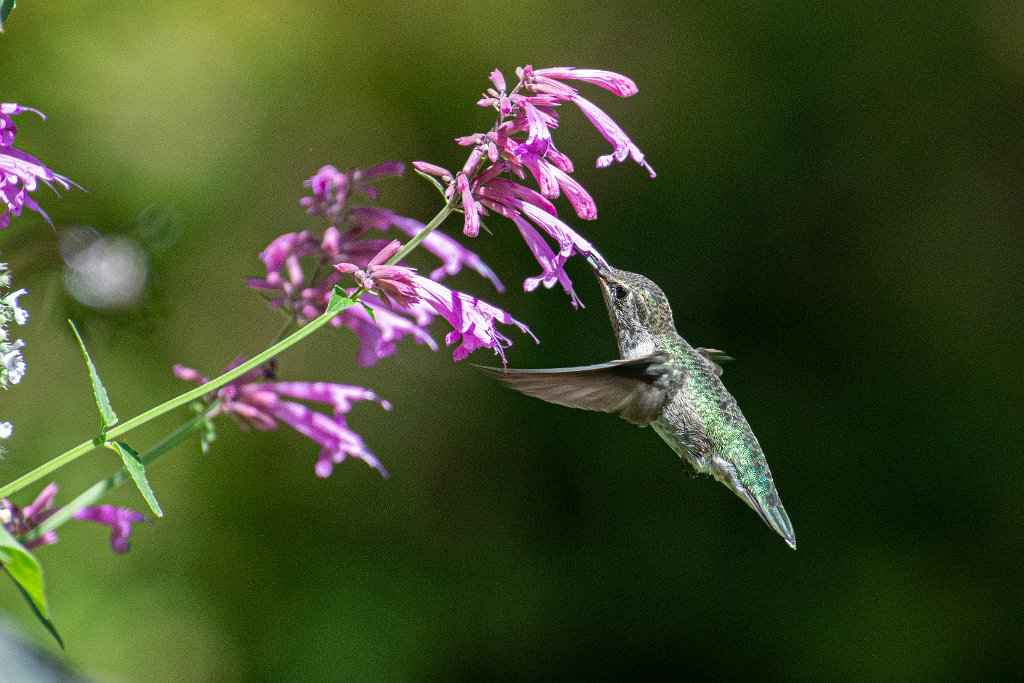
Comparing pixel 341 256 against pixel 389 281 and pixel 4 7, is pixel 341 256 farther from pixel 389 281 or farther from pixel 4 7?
pixel 4 7

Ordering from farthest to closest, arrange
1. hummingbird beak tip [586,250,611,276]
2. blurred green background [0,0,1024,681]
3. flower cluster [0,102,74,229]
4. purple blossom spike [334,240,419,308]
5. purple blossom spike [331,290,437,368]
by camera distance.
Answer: blurred green background [0,0,1024,681]
purple blossom spike [331,290,437,368]
hummingbird beak tip [586,250,611,276]
purple blossom spike [334,240,419,308]
flower cluster [0,102,74,229]

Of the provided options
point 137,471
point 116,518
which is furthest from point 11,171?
point 116,518

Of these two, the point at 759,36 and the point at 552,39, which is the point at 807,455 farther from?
the point at 552,39

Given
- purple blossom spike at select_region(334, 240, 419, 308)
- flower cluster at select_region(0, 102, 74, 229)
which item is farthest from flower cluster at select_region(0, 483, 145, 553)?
purple blossom spike at select_region(334, 240, 419, 308)

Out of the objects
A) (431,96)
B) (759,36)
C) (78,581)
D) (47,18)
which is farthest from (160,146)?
(759,36)

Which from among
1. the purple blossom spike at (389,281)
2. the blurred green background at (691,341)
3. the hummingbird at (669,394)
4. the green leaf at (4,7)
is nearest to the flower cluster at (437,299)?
the purple blossom spike at (389,281)

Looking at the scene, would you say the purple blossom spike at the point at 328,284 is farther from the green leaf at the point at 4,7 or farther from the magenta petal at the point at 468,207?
the green leaf at the point at 4,7

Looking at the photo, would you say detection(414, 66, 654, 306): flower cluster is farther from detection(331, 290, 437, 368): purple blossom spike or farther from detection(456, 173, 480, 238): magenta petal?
detection(331, 290, 437, 368): purple blossom spike
